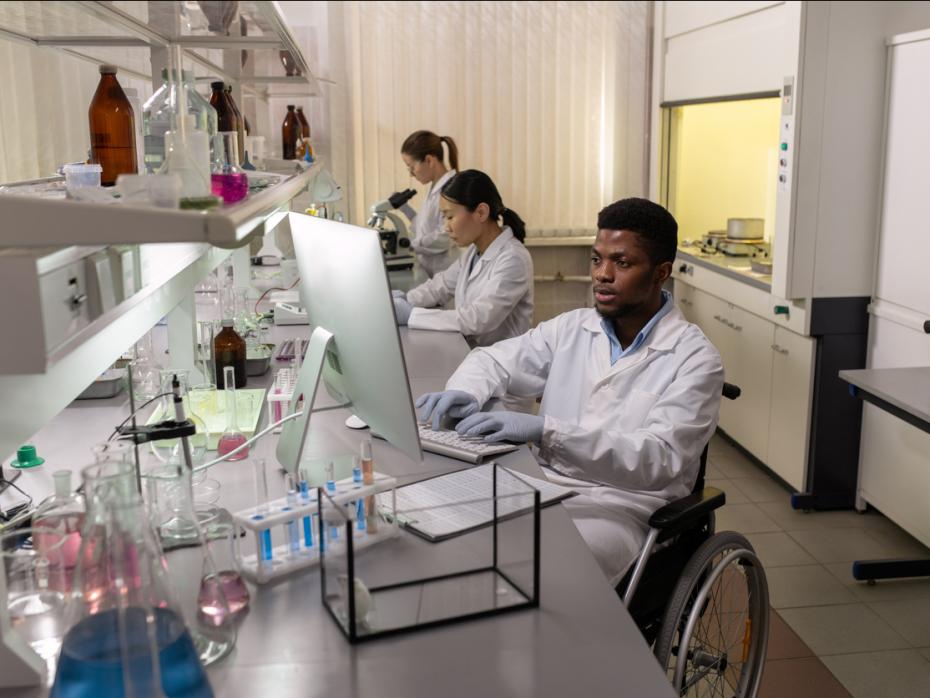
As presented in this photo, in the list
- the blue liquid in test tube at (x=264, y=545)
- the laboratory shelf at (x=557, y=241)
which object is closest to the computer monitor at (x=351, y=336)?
the blue liquid in test tube at (x=264, y=545)

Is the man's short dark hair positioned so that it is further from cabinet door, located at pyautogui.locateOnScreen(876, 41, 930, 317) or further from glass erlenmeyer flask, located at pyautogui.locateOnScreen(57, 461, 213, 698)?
glass erlenmeyer flask, located at pyautogui.locateOnScreen(57, 461, 213, 698)

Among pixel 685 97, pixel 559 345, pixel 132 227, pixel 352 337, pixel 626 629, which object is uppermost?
pixel 685 97

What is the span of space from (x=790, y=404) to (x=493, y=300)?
135 cm

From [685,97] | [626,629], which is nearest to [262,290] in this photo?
[685,97]

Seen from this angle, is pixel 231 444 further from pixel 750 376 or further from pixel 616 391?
pixel 750 376

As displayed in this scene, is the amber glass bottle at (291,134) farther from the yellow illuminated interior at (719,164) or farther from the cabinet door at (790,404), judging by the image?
the cabinet door at (790,404)

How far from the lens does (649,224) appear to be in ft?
7.54

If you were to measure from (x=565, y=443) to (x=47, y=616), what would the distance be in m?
1.15

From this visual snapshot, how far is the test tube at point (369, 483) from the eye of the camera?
5.18ft

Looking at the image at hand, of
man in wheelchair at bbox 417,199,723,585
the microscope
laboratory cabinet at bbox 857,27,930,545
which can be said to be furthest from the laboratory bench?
the microscope

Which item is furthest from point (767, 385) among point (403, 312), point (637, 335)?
point (637, 335)

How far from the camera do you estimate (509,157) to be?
579cm

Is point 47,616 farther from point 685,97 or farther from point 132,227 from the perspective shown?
point 685,97

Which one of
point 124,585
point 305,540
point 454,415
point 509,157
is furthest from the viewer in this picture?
point 509,157
